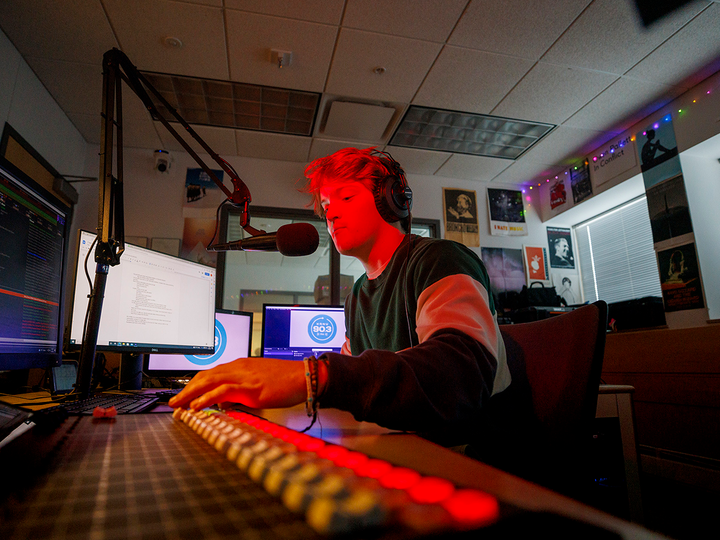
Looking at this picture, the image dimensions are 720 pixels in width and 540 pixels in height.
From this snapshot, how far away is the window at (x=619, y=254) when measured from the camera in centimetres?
326

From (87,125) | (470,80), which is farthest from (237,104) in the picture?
(470,80)

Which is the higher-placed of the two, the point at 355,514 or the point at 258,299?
the point at 258,299

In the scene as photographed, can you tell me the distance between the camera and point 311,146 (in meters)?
3.35

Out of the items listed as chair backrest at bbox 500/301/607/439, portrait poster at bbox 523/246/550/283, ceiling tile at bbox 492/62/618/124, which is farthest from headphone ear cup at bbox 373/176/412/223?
portrait poster at bbox 523/246/550/283

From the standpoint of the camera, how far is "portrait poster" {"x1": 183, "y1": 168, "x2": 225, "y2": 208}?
3.34 meters

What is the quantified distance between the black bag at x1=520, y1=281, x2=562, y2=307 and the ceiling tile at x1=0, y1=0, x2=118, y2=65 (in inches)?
139

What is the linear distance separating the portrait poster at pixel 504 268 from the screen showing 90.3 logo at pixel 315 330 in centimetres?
224

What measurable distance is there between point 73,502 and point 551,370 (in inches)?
30.6

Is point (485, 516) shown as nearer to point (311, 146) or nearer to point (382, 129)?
point (382, 129)

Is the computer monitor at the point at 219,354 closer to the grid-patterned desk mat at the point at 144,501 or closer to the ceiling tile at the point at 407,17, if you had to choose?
the grid-patterned desk mat at the point at 144,501

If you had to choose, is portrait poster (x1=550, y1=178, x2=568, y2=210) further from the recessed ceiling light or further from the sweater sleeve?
the sweater sleeve

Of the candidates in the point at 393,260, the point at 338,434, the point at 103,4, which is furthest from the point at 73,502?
the point at 103,4

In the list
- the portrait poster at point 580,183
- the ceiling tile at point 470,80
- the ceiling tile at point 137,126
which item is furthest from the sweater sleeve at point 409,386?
the portrait poster at point 580,183

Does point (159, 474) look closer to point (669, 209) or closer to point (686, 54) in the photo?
point (686, 54)
